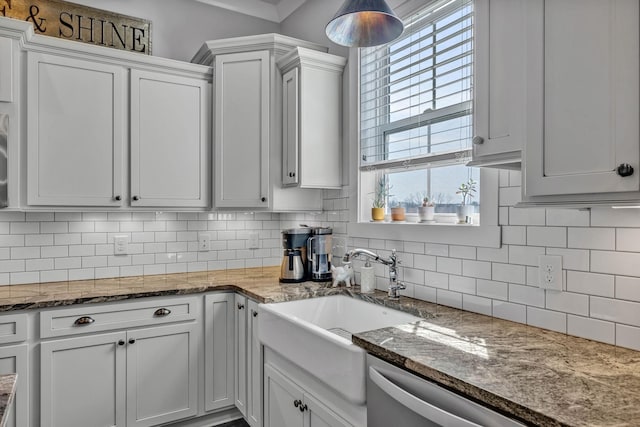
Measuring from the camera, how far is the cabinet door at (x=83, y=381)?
84.8 inches

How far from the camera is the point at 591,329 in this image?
4.81 ft

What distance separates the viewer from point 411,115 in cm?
232

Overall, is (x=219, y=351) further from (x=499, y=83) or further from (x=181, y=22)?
(x=181, y=22)

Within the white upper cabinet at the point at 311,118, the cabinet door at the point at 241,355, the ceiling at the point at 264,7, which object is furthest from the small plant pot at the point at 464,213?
the ceiling at the point at 264,7

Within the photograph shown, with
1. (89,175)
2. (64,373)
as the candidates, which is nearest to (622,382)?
(64,373)

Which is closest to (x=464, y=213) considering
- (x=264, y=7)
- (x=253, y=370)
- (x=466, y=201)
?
(x=466, y=201)

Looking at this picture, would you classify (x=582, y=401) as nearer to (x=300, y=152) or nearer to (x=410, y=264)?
(x=410, y=264)

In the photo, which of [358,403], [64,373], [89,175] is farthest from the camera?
[89,175]

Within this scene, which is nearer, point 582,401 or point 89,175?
point 582,401

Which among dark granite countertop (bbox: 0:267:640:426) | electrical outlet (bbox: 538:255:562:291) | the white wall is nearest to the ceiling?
the white wall

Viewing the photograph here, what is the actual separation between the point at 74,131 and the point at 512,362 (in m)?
2.45

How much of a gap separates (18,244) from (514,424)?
9.05 feet

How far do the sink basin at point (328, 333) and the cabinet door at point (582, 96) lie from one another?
2.71 ft

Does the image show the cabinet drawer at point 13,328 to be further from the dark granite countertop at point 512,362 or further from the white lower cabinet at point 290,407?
the white lower cabinet at point 290,407
